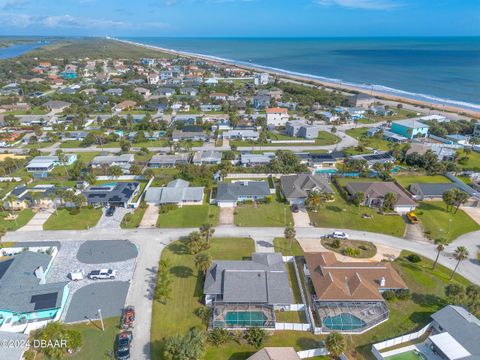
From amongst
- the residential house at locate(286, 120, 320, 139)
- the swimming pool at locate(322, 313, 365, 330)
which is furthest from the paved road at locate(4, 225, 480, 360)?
the residential house at locate(286, 120, 320, 139)

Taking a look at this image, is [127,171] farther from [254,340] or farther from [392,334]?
[392,334]

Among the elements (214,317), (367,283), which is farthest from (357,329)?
(214,317)

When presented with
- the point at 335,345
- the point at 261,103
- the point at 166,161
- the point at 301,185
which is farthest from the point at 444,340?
the point at 261,103

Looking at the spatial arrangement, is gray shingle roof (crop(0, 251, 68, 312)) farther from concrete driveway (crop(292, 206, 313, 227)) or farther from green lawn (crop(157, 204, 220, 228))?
concrete driveway (crop(292, 206, 313, 227))

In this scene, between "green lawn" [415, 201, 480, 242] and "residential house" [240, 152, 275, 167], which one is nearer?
"green lawn" [415, 201, 480, 242]

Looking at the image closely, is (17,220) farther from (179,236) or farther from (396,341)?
(396,341)

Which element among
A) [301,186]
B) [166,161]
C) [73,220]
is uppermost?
[301,186]
